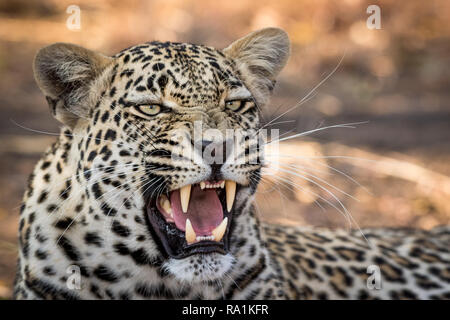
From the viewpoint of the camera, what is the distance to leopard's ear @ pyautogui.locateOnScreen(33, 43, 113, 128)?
4.88 m

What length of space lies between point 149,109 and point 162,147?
1.17ft

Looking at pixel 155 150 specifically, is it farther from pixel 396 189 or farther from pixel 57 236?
pixel 396 189

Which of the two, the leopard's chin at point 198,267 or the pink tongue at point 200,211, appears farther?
the pink tongue at point 200,211

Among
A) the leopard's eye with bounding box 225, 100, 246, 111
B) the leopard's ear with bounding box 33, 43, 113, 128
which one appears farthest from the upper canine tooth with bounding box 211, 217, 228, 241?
the leopard's ear with bounding box 33, 43, 113, 128

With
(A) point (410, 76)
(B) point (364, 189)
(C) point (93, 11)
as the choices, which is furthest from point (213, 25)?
(B) point (364, 189)

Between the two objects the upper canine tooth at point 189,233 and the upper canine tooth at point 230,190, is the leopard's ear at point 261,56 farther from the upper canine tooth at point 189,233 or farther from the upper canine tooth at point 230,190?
the upper canine tooth at point 189,233

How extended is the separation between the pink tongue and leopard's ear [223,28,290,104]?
117 centimetres

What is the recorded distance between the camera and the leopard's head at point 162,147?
177 inches

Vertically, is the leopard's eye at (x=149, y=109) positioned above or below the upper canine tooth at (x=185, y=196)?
above

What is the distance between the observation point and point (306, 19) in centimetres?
1836

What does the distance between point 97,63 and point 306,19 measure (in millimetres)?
14196

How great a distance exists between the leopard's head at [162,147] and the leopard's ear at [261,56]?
410 millimetres

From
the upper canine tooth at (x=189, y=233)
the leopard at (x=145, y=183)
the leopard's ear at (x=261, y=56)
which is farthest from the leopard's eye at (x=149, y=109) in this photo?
the leopard's ear at (x=261, y=56)

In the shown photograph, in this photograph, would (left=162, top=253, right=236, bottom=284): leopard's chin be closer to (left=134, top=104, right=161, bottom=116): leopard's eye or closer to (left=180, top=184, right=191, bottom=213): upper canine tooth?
(left=180, top=184, right=191, bottom=213): upper canine tooth
